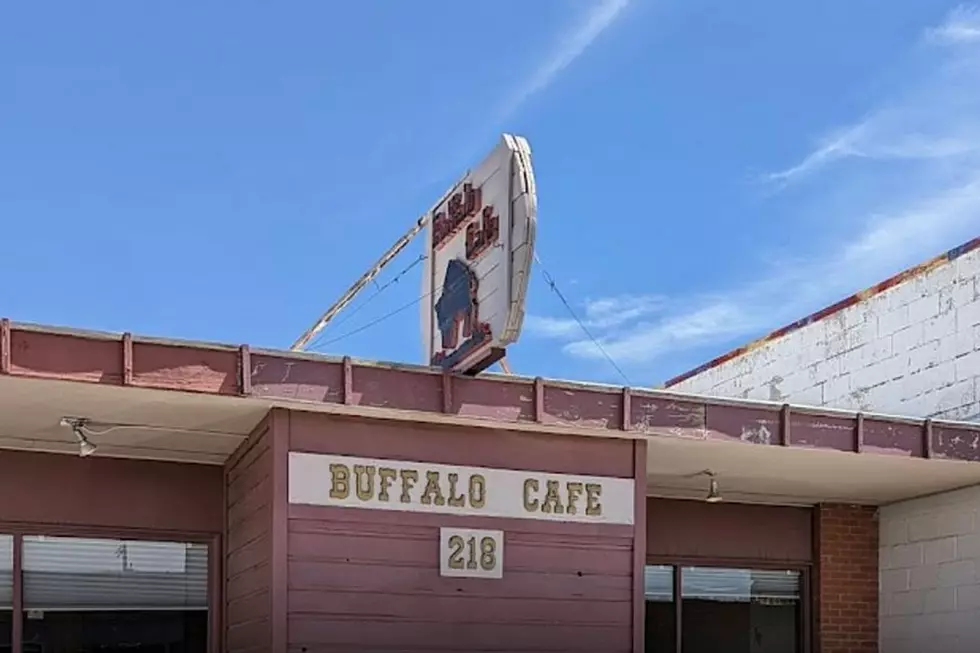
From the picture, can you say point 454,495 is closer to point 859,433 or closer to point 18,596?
point 859,433

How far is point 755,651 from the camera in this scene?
470 inches

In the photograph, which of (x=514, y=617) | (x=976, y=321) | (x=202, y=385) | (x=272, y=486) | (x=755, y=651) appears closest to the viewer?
(x=202, y=385)

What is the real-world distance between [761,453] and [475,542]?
7.44 ft

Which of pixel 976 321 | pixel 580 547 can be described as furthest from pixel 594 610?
pixel 976 321

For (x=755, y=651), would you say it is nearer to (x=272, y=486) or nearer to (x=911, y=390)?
(x=911, y=390)

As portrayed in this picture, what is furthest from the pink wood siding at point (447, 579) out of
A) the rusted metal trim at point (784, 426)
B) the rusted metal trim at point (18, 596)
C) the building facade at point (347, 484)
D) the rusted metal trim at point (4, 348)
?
the rusted metal trim at point (18, 596)

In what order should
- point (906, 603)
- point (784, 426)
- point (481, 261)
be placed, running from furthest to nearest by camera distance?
point (906, 603) < point (784, 426) < point (481, 261)

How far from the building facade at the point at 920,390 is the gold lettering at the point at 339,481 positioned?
529 centimetres

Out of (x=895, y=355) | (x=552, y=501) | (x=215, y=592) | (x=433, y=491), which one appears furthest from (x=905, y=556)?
(x=215, y=592)

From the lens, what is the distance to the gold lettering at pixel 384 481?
8195 mm

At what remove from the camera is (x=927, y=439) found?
949 cm

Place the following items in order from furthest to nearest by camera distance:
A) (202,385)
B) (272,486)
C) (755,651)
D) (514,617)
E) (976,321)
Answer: (755,651) → (976,321) → (514,617) → (272,486) → (202,385)

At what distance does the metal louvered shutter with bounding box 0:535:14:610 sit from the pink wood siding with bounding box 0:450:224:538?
0.19m

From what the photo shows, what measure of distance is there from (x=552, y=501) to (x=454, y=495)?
694 millimetres
